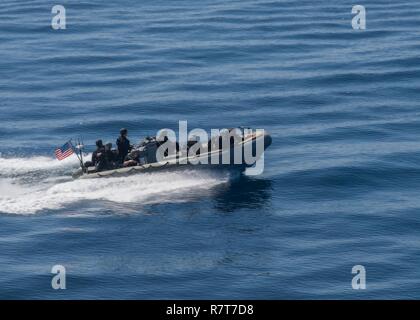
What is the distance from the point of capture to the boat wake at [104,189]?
53438mm

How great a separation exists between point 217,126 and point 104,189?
13.1 m

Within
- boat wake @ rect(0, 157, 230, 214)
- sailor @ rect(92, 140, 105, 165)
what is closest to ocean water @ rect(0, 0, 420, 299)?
boat wake @ rect(0, 157, 230, 214)

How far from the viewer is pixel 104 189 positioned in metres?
54.6

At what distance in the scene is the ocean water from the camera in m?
46.0

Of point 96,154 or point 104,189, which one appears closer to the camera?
point 104,189

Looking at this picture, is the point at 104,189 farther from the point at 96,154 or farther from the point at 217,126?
the point at 217,126

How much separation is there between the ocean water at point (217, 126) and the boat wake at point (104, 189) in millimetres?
94

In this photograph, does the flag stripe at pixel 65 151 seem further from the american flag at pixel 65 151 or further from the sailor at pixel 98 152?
the sailor at pixel 98 152

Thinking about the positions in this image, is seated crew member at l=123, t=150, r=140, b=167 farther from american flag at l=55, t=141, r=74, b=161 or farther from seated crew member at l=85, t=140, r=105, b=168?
american flag at l=55, t=141, r=74, b=161

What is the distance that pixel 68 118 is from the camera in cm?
6869

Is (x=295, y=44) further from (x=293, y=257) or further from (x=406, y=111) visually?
(x=293, y=257)

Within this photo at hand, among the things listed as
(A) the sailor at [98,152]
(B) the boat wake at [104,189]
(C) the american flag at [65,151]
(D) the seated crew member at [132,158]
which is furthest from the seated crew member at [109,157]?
(C) the american flag at [65,151]

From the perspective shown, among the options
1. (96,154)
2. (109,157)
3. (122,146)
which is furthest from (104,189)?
(122,146)

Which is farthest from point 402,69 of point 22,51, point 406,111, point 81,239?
point 81,239
